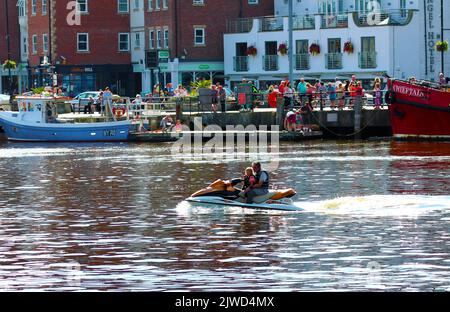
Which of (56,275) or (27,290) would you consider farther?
(56,275)

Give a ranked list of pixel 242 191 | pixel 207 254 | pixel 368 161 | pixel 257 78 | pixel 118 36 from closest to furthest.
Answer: pixel 207 254 < pixel 242 191 < pixel 368 161 < pixel 257 78 < pixel 118 36

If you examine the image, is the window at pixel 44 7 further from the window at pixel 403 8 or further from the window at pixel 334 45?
the window at pixel 403 8

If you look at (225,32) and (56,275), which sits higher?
(225,32)

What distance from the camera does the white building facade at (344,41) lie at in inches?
3812

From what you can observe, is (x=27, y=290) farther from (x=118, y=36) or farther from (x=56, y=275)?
(x=118, y=36)

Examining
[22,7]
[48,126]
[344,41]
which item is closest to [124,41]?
[22,7]

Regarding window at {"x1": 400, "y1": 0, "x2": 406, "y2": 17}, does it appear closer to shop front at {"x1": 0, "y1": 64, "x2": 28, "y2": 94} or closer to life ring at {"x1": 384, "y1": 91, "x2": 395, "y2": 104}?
life ring at {"x1": 384, "y1": 91, "x2": 395, "y2": 104}

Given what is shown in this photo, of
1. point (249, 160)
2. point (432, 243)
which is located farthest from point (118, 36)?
point (432, 243)

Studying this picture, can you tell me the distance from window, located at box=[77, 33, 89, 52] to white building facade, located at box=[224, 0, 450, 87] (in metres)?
13.5

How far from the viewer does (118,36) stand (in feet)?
382

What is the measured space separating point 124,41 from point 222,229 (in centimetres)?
7966

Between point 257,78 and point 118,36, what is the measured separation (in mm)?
15751

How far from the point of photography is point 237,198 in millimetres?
42312
